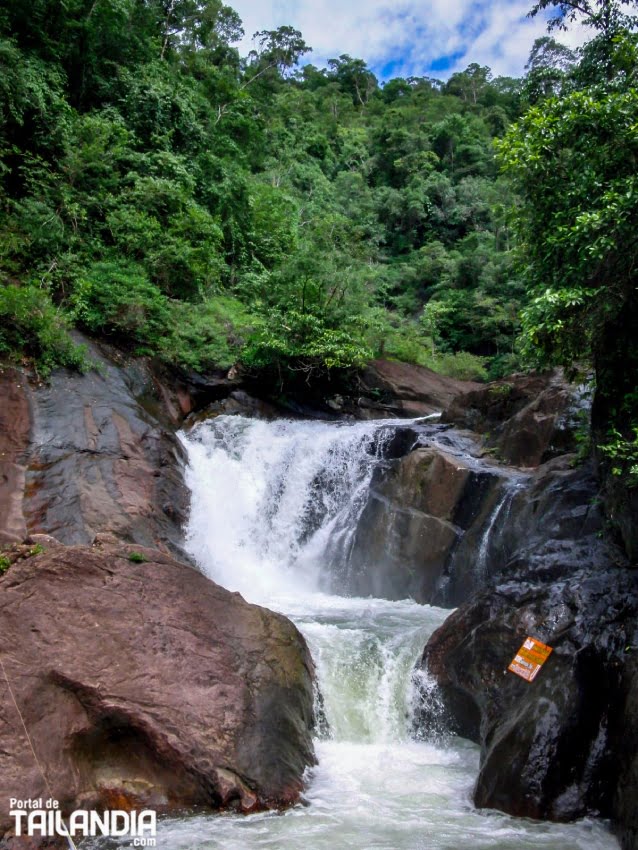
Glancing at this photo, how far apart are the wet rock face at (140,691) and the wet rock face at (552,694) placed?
74.2 inches

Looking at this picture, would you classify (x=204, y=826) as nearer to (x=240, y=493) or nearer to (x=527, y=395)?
(x=240, y=493)

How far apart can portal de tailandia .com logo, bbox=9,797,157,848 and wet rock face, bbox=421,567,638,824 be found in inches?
121

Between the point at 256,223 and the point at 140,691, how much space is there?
61.4 feet

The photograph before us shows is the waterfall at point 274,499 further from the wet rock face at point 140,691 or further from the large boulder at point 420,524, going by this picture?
the wet rock face at point 140,691

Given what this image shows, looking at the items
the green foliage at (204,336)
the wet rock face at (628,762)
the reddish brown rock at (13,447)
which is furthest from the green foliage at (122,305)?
the wet rock face at (628,762)

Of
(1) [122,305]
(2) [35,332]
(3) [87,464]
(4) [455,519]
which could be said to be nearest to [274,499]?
(4) [455,519]

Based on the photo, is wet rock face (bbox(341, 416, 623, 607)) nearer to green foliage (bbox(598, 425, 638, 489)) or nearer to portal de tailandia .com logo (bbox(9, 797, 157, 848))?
green foliage (bbox(598, 425, 638, 489))

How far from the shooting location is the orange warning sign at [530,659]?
235 inches

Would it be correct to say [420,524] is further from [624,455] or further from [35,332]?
[35,332]

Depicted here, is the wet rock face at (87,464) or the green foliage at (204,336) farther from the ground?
the green foliage at (204,336)

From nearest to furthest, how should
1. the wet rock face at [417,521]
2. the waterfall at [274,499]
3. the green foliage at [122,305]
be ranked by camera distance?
the wet rock face at [417,521]
the waterfall at [274,499]
the green foliage at [122,305]

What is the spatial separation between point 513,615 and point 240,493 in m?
7.52

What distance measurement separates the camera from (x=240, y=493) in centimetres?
1298

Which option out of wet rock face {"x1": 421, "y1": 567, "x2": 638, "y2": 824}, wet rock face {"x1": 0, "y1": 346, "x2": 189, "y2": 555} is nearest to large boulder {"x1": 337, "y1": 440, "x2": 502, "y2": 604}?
wet rock face {"x1": 421, "y1": 567, "x2": 638, "y2": 824}
